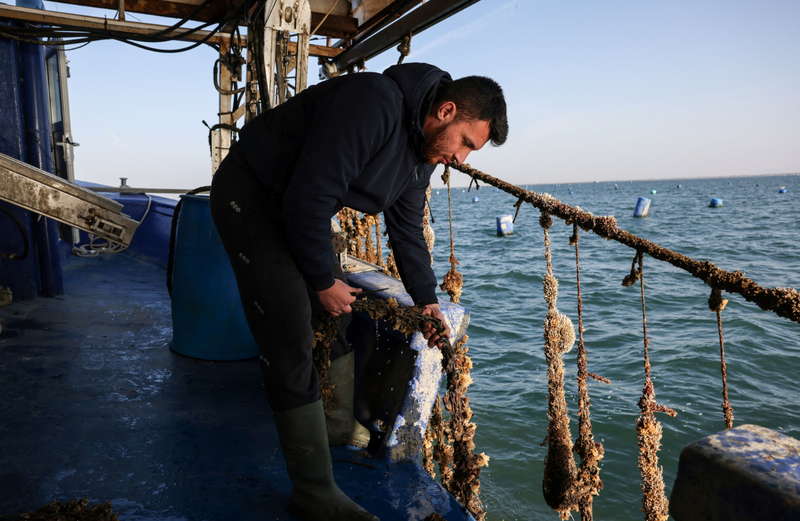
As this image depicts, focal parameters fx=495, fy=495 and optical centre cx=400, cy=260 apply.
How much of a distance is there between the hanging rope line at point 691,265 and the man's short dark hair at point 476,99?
590mm

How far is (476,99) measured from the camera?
1.89 meters

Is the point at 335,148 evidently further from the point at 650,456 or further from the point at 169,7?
the point at 169,7

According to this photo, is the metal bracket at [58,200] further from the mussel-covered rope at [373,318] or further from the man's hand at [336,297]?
the man's hand at [336,297]

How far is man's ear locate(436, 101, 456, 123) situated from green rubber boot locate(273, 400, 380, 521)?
4.27 ft

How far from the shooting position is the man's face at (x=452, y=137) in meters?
1.95

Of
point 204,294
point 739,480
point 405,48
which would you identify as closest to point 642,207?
point 405,48

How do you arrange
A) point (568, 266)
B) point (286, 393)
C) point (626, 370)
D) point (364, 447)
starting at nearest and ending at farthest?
point (286, 393), point (364, 447), point (626, 370), point (568, 266)

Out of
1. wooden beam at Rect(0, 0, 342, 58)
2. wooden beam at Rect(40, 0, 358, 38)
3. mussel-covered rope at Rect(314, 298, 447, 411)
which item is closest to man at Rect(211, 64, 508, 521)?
mussel-covered rope at Rect(314, 298, 447, 411)

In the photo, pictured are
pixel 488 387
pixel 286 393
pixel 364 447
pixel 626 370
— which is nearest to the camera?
pixel 286 393

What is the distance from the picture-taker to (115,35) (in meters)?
4.60

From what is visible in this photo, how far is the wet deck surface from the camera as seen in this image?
224 centimetres

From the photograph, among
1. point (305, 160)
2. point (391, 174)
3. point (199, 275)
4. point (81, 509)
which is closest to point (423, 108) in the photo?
point (391, 174)

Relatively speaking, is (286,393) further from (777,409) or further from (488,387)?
(777,409)

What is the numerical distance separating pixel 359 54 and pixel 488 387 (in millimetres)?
6058
